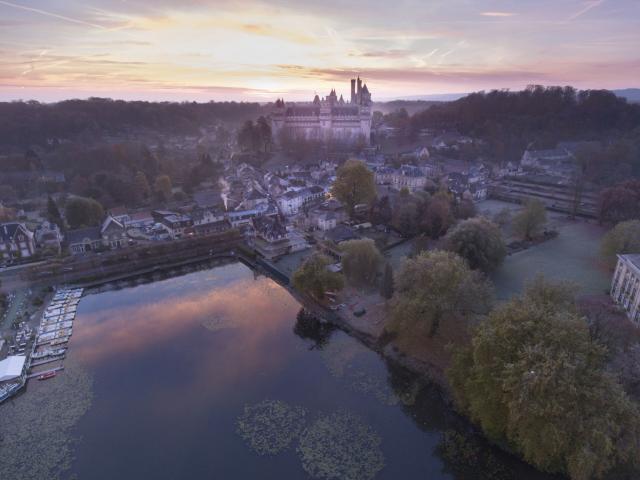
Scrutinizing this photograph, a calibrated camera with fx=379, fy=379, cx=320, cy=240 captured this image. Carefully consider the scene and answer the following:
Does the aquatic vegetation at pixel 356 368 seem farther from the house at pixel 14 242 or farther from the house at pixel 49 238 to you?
the house at pixel 14 242

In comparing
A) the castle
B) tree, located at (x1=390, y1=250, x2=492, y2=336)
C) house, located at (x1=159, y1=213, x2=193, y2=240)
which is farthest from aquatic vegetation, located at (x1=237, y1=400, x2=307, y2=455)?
the castle

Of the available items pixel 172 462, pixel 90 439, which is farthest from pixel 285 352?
pixel 90 439

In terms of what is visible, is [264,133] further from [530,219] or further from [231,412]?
[231,412]

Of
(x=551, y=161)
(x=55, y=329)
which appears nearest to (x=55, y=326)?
(x=55, y=329)

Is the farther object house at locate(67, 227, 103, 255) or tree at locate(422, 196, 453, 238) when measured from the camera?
tree at locate(422, 196, 453, 238)

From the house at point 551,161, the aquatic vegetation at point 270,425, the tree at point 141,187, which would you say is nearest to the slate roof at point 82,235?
the tree at point 141,187

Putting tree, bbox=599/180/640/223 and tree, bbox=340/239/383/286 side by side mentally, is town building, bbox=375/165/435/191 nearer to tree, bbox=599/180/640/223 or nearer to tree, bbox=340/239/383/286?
tree, bbox=599/180/640/223
